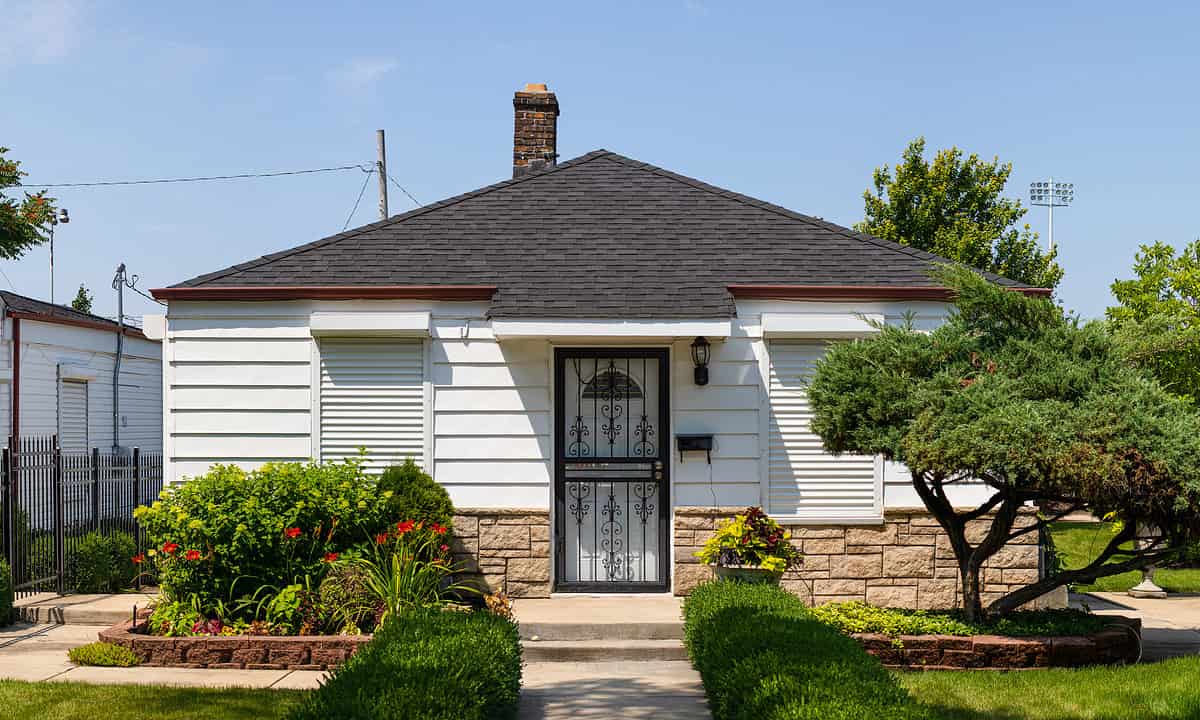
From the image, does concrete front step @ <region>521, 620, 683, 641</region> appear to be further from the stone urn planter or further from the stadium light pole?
the stadium light pole

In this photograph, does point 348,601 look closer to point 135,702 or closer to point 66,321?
point 135,702

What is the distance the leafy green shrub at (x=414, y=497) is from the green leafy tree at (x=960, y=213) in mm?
16282

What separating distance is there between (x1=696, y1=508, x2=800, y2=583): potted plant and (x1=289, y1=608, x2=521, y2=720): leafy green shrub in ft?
8.45

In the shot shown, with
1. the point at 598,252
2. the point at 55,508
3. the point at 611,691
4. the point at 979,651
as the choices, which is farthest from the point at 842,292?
the point at 55,508

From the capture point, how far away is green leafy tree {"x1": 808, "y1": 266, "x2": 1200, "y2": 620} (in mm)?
6926

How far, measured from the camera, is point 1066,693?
22.7 feet

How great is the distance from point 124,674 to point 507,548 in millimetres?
3384

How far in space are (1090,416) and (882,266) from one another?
3.53 metres

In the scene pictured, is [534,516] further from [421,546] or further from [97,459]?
[97,459]

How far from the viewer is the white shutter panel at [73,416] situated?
17625 mm

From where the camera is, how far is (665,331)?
9.55 m

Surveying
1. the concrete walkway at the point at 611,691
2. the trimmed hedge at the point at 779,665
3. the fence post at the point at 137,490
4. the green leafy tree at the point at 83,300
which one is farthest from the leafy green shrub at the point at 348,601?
the green leafy tree at the point at 83,300

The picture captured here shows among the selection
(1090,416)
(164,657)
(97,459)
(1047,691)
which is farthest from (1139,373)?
(97,459)

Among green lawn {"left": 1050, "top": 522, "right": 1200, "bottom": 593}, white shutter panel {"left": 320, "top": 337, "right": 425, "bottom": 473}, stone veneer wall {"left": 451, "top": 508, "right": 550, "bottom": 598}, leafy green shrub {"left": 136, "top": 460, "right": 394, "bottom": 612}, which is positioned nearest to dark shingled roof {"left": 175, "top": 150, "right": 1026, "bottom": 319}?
white shutter panel {"left": 320, "top": 337, "right": 425, "bottom": 473}
